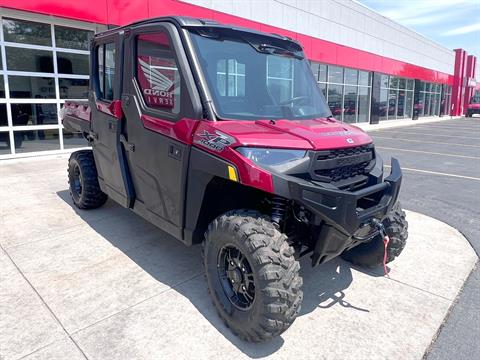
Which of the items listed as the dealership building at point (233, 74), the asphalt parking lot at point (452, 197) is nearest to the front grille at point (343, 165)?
the asphalt parking lot at point (452, 197)

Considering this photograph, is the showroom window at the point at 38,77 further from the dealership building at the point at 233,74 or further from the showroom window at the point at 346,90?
the showroom window at the point at 346,90

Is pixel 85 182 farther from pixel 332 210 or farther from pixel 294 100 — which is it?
pixel 332 210

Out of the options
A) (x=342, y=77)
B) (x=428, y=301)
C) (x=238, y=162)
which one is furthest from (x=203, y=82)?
(x=342, y=77)

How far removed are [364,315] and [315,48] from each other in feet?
53.9

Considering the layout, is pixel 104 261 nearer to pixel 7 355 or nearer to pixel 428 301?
pixel 7 355

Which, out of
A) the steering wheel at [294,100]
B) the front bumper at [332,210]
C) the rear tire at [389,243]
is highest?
the steering wheel at [294,100]

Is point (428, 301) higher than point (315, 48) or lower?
lower

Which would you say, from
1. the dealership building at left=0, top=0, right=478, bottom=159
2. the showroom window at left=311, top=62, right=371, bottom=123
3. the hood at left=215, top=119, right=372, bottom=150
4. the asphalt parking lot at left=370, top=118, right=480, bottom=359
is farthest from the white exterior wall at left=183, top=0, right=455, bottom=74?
the hood at left=215, top=119, right=372, bottom=150

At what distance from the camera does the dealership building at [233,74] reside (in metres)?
8.93

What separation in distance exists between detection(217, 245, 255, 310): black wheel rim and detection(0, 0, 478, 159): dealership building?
824 cm

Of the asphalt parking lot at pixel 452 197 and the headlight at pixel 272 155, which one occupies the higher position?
the headlight at pixel 272 155

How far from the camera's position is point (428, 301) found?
3.23m

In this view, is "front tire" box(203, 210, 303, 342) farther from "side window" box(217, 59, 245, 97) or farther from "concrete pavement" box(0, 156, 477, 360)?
"side window" box(217, 59, 245, 97)

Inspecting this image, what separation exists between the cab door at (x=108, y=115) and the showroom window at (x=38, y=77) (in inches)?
232
